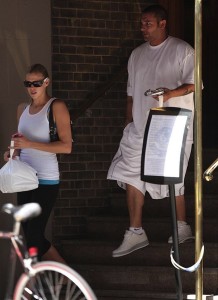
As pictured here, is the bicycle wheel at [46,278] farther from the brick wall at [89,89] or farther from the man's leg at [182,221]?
the brick wall at [89,89]

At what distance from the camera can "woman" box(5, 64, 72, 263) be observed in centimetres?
804

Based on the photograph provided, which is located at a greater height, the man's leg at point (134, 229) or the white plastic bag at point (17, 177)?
the white plastic bag at point (17, 177)

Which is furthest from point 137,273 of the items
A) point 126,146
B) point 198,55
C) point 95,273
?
point 198,55

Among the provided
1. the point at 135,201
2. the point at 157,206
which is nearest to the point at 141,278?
the point at 135,201

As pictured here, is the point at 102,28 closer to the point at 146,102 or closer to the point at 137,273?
the point at 146,102

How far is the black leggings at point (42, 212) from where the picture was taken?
8.02 meters

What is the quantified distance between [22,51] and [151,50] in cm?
135

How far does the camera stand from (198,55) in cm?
732

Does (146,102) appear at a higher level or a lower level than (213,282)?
higher

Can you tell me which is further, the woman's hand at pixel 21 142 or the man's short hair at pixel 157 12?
the man's short hair at pixel 157 12

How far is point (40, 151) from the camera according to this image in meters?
8.17

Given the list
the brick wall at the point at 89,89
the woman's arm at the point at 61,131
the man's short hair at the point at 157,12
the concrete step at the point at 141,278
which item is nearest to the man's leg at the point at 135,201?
the concrete step at the point at 141,278

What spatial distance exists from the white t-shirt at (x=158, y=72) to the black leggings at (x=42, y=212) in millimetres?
1179

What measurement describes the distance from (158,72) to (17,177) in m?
1.68
